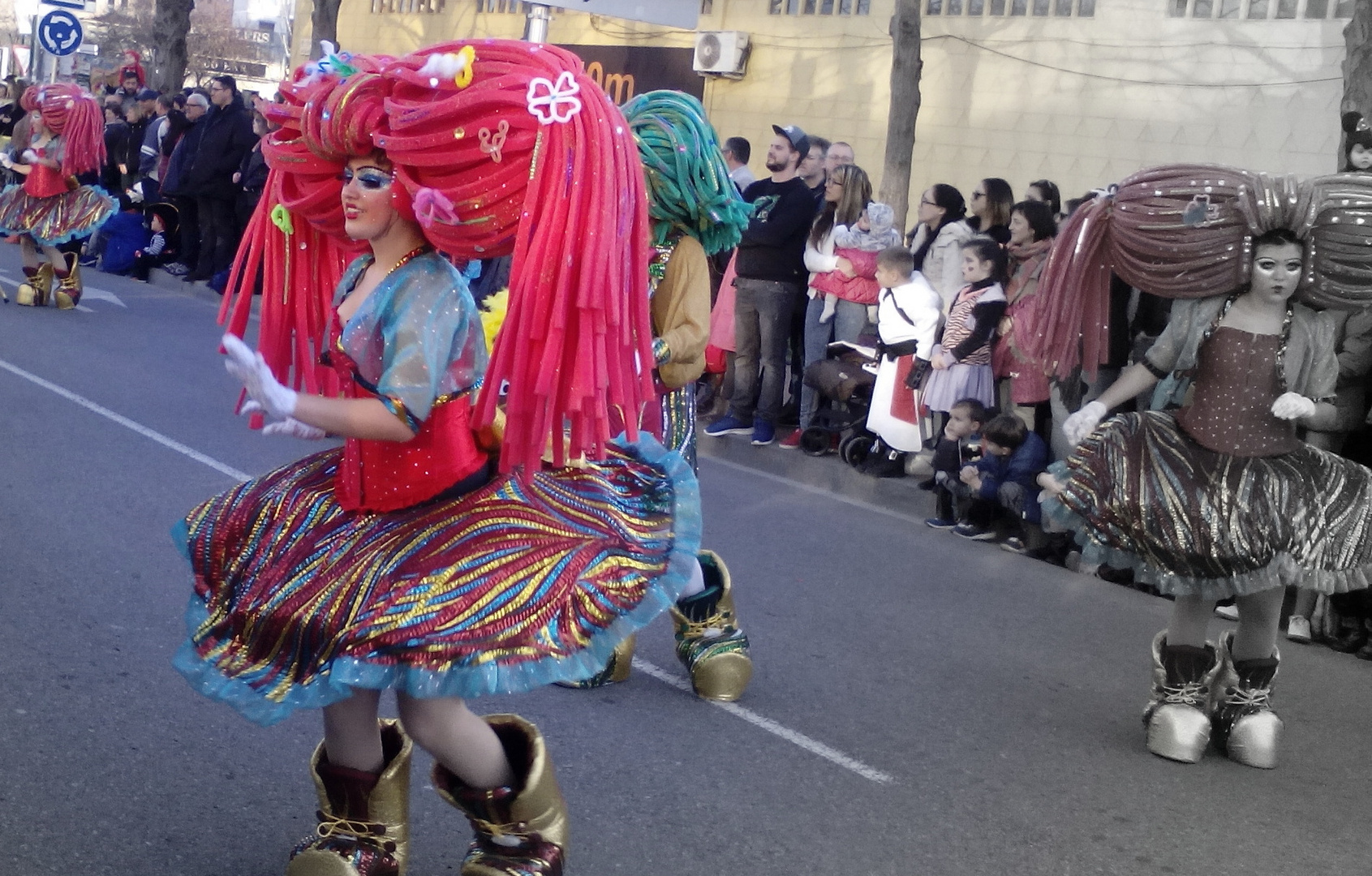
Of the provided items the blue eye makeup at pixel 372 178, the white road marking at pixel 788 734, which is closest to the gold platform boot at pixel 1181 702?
the white road marking at pixel 788 734

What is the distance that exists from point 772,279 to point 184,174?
7782 millimetres

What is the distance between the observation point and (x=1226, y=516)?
4504 mm

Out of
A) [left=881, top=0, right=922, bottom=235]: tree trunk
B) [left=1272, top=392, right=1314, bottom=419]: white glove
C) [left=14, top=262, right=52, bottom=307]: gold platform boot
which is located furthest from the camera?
[left=881, top=0, right=922, bottom=235]: tree trunk

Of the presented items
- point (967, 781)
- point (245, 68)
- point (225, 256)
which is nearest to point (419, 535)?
point (967, 781)

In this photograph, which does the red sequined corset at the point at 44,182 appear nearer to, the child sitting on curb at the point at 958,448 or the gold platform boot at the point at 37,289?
the gold platform boot at the point at 37,289

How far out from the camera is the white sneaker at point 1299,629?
21.4 ft

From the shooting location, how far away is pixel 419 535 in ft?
9.71

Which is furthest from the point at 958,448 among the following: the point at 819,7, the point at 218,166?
the point at 819,7

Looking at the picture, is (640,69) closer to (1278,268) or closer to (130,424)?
(130,424)

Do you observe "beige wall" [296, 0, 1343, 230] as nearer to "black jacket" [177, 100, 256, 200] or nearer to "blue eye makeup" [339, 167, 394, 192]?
"black jacket" [177, 100, 256, 200]

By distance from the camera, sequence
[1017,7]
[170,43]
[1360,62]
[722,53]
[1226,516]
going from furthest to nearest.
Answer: [170,43] < [722,53] < [1017,7] < [1360,62] < [1226,516]

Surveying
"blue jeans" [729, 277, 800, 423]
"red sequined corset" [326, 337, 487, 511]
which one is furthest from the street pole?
"red sequined corset" [326, 337, 487, 511]

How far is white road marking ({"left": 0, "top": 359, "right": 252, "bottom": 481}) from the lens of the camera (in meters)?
7.42

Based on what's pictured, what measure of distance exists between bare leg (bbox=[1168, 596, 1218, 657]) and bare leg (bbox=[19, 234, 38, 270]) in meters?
10.0
